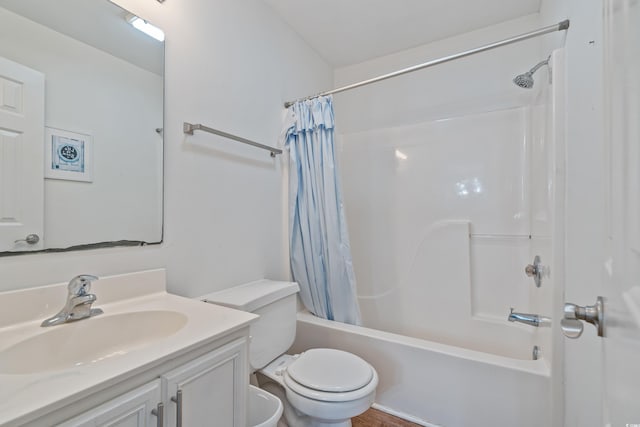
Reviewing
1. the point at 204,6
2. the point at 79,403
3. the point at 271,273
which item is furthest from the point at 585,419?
the point at 204,6

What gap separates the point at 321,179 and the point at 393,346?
3.51ft

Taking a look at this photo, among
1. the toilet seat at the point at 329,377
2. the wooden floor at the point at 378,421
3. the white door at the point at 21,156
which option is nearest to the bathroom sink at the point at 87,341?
the white door at the point at 21,156

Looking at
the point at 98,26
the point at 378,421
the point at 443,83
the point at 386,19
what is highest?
the point at 386,19

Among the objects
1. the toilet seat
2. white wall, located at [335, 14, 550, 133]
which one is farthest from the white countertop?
white wall, located at [335, 14, 550, 133]

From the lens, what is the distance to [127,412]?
608 mm

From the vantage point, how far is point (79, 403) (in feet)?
1.78

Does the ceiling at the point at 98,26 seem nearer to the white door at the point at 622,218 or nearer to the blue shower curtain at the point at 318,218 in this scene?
the blue shower curtain at the point at 318,218

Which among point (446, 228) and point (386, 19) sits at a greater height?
point (386, 19)

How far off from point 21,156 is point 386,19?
81.3 inches

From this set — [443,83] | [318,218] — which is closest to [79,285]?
[318,218]

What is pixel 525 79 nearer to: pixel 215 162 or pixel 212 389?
pixel 215 162

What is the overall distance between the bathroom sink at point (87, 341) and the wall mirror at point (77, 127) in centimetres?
28

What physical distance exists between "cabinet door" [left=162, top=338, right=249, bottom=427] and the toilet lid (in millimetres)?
395

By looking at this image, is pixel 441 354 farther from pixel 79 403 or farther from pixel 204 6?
pixel 204 6
